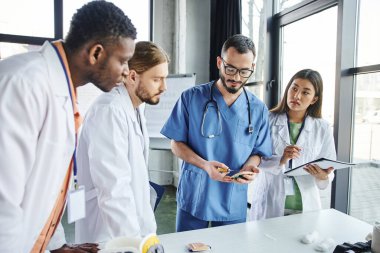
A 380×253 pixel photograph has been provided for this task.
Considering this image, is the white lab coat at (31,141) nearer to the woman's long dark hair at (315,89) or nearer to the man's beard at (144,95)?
the man's beard at (144,95)

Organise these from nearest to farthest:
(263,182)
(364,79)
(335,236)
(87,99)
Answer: (335,236), (263,182), (364,79), (87,99)

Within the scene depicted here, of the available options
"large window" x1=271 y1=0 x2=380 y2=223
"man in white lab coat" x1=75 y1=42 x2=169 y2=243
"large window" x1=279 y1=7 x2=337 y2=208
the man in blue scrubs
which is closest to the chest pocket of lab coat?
the man in blue scrubs

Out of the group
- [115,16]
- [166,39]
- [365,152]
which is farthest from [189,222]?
[166,39]

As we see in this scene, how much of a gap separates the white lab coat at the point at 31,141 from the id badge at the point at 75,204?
137 mm

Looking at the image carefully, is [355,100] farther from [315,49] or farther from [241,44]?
[241,44]

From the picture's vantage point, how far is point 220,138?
169cm

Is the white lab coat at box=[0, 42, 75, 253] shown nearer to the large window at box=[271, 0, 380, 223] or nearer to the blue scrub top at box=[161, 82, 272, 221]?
the blue scrub top at box=[161, 82, 272, 221]

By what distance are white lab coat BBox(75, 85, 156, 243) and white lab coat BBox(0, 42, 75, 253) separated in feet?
0.80

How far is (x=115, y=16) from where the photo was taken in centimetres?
81

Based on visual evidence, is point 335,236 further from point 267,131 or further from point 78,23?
point 78,23

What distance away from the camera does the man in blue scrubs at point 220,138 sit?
162cm

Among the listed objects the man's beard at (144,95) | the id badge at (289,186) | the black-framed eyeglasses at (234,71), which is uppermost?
the black-framed eyeglasses at (234,71)

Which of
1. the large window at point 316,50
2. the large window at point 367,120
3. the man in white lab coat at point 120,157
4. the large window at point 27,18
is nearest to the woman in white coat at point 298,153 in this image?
the large window at point 316,50

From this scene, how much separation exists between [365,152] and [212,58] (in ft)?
8.27
